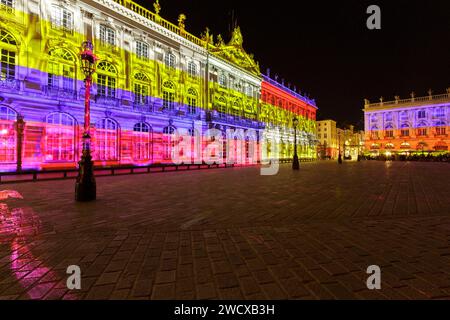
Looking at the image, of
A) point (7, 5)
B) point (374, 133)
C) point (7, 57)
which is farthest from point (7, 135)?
point (374, 133)

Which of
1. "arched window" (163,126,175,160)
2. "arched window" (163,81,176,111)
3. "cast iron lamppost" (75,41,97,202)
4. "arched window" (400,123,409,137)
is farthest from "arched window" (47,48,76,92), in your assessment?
"arched window" (400,123,409,137)

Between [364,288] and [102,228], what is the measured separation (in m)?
4.50

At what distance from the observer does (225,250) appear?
12.5 feet

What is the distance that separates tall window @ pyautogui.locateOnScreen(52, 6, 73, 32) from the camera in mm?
20250

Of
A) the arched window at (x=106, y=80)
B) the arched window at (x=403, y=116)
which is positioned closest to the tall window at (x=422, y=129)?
the arched window at (x=403, y=116)

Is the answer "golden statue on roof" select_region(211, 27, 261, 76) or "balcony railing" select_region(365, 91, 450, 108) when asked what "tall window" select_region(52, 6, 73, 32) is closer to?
"golden statue on roof" select_region(211, 27, 261, 76)

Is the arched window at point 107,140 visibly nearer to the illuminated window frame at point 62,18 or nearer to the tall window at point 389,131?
the illuminated window frame at point 62,18

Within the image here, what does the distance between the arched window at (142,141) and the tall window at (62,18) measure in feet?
33.0

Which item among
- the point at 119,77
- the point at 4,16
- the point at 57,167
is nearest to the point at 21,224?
the point at 57,167

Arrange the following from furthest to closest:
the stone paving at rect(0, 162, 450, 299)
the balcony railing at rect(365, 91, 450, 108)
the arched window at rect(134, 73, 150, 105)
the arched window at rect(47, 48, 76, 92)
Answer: the balcony railing at rect(365, 91, 450, 108)
the arched window at rect(134, 73, 150, 105)
the arched window at rect(47, 48, 76, 92)
the stone paving at rect(0, 162, 450, 299)

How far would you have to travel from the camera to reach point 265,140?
4766 centimetres

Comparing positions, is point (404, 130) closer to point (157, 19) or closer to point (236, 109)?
point (236, 109)

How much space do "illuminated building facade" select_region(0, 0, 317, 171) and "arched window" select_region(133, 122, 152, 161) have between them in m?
0.11

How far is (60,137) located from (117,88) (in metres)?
7.39
